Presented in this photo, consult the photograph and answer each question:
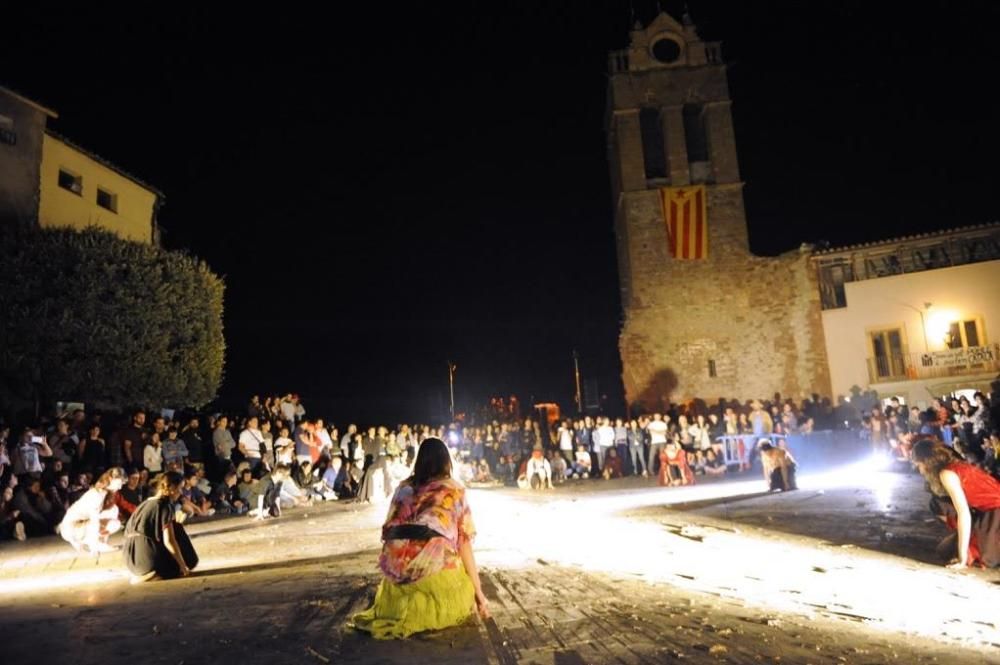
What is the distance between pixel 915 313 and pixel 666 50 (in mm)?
16090

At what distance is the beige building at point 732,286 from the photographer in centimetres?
2569

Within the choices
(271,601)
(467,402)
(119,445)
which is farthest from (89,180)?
(467,402)

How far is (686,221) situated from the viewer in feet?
93.7

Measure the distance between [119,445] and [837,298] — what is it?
26.7 m

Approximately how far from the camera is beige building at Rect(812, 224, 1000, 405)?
25031 mm

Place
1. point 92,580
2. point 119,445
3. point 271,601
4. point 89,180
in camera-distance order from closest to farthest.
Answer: point 271,601 → point 92,580 → point 119,445 → point 89,180

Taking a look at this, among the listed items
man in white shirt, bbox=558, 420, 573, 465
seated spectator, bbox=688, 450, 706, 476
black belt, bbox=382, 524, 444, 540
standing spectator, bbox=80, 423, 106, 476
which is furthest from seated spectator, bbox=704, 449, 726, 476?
black belt, bbox=382, 524, 444, 540

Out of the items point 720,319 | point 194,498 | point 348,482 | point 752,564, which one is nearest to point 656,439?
point 348,482

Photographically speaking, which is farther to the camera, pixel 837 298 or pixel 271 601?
pixel 837 298

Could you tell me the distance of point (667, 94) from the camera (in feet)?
98.7

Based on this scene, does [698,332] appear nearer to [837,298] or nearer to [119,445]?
[837,298]

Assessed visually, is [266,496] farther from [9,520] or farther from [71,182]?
[71,182]

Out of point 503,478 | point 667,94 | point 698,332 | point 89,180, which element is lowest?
point 503,478

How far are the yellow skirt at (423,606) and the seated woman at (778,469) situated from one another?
10219mm
